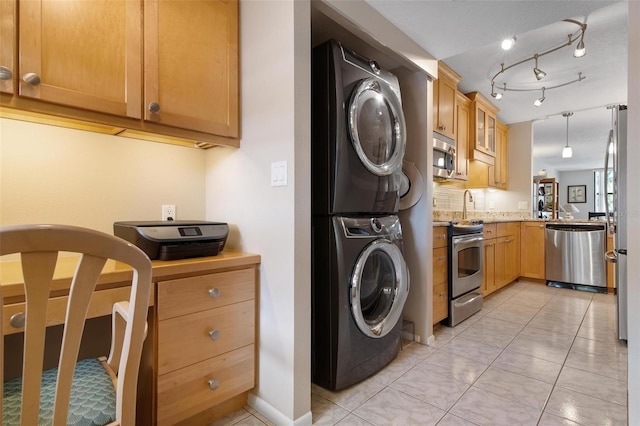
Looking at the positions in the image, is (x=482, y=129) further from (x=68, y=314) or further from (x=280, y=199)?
(x=68, y=314)

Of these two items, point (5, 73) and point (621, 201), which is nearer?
point (5, 73)

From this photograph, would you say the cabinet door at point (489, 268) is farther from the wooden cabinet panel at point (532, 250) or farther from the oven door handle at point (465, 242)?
the wooden cabinet panel at point (532, 250)

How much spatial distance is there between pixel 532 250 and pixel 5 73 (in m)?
5.33

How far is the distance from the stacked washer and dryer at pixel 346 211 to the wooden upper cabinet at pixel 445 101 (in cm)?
123

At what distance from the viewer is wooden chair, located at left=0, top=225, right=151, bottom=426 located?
567mm

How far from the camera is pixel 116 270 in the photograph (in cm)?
116

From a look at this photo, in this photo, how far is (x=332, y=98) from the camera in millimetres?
1684

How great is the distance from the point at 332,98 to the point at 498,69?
8.10ft

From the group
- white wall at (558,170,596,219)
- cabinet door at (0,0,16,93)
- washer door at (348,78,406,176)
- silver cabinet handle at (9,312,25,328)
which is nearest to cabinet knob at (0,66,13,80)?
cabinet door at (0,0,16,93)

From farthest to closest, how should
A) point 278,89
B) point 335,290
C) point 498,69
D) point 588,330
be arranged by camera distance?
point 498,69, point 588,330, point 335,290, point 278,89

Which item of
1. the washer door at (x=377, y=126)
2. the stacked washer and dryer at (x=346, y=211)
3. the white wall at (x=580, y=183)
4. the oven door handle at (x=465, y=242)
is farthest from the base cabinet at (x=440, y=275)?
the white wall at (x=580, y=183)

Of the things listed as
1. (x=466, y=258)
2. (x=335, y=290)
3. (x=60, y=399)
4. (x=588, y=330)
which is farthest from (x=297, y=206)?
(x=588, y=330)

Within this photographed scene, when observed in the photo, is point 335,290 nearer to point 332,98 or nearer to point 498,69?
point 332,98

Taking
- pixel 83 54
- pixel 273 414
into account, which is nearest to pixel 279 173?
pixel 83 54
